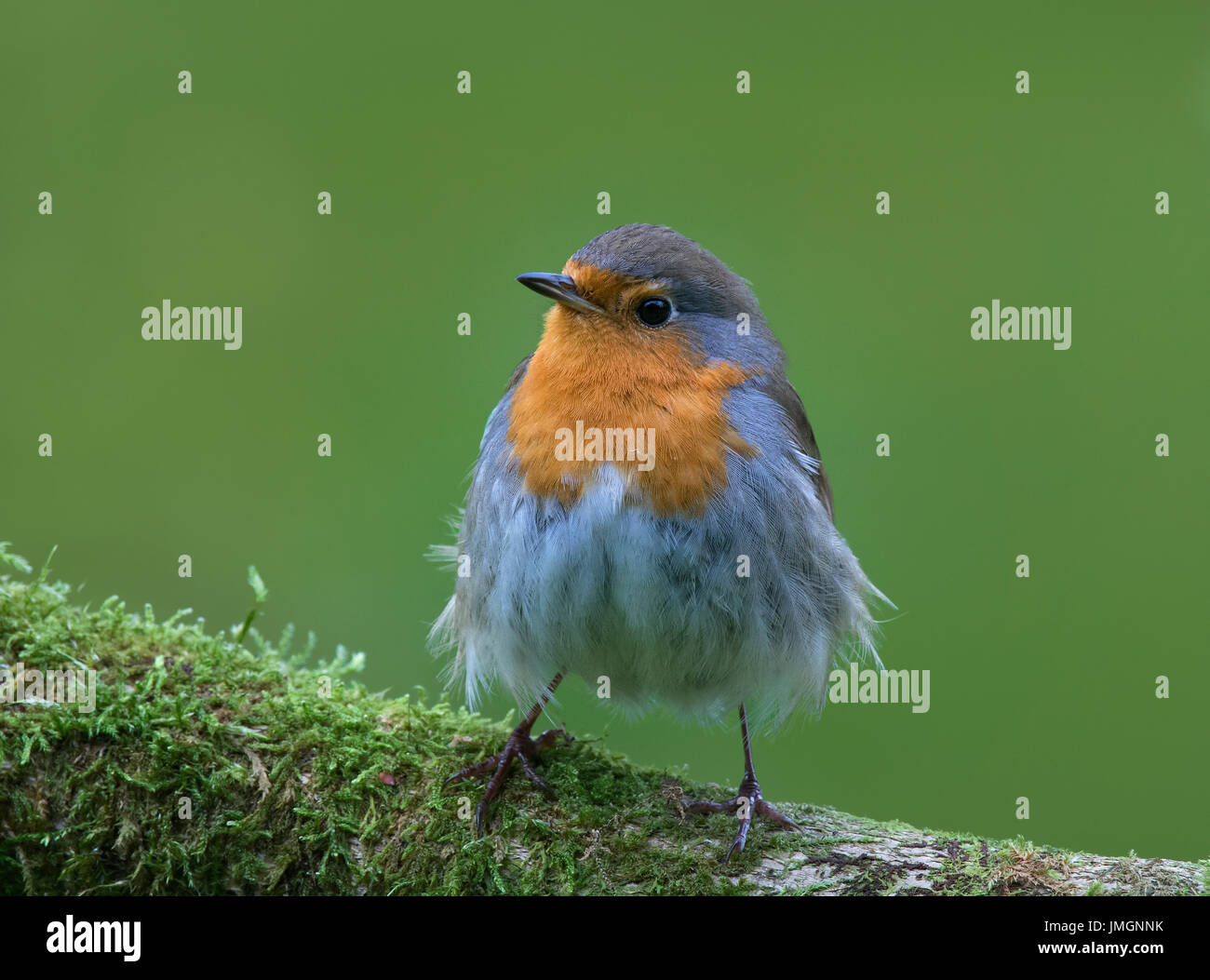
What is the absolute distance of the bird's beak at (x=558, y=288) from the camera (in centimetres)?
432

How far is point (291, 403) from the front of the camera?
7711 millimetres

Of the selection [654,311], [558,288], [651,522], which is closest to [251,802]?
[651,522]

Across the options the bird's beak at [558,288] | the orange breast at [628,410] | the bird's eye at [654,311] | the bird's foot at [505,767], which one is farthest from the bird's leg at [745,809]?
the bird's beak at [558,288]

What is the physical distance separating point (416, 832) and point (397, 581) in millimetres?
3329

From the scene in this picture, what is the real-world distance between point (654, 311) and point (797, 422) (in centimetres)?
80

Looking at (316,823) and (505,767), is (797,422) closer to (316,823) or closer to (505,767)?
(505,767)

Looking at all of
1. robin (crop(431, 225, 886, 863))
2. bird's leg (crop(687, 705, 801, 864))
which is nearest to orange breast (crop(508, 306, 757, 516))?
robin (crop(431, 225, 886, 863))

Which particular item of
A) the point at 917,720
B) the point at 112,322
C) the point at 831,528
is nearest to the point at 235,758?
the point at 831,528

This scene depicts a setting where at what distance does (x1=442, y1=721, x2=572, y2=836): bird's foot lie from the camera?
13.0 ft

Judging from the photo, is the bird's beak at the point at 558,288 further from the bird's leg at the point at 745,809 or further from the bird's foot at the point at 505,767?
the bird's leg at the point at 745,809

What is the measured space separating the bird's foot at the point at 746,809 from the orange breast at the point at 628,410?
1046mm

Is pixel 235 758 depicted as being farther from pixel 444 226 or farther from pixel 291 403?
pixel 444 226

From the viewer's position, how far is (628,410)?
4.35m

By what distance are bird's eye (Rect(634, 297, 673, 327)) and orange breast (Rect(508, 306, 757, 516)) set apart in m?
Result: 0.06
